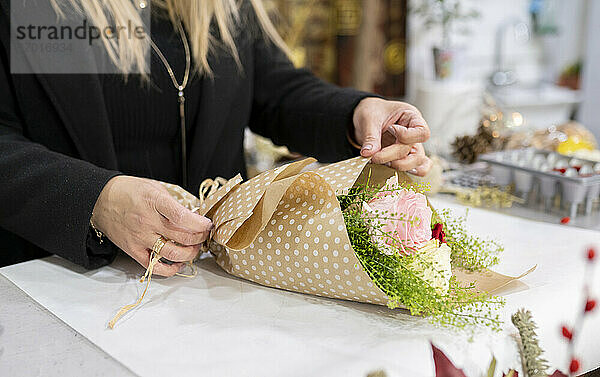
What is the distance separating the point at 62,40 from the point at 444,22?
2402 mm

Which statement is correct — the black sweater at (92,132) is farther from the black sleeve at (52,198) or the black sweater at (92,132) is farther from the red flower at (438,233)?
the red flower at (438,233)

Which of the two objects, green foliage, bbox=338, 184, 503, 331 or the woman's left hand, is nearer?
green foliage, bbox=338, 184, 503, 331

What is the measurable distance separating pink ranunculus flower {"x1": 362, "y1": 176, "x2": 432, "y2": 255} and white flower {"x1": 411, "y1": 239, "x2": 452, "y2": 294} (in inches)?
0.4

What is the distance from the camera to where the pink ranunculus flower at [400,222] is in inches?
26.2

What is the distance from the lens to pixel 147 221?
74 cm

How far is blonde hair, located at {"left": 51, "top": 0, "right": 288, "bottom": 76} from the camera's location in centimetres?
97

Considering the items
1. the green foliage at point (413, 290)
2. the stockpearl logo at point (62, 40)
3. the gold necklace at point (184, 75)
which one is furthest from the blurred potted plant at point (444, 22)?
the green foliage at point (413, 290)

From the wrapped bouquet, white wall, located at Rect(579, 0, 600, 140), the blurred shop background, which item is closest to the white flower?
the wrapped bouquet

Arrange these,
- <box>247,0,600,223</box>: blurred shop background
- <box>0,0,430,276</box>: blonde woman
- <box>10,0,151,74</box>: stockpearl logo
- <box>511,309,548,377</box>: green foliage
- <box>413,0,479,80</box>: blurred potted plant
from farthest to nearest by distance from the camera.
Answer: <box>247,0,600,223</box>: blurred shop background
<box>413,0,479,80</box>: blurred potted plant
<box>10,0,151,74</box>: stockpearl logo
<box>0,0,430,276</box>: blonde woman
<box>511,309,548,377</box>: green foliage

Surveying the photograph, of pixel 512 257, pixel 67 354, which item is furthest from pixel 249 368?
pixel 512 257

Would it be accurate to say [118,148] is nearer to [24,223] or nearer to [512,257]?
[24,223]

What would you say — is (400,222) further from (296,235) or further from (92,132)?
(92,132)

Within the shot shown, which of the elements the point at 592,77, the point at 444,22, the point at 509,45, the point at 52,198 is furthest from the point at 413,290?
the point at 509,45

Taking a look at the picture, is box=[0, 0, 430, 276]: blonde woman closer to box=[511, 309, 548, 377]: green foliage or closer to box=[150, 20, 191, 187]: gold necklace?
box=[150, 20, 191, 187]: gold necklace
